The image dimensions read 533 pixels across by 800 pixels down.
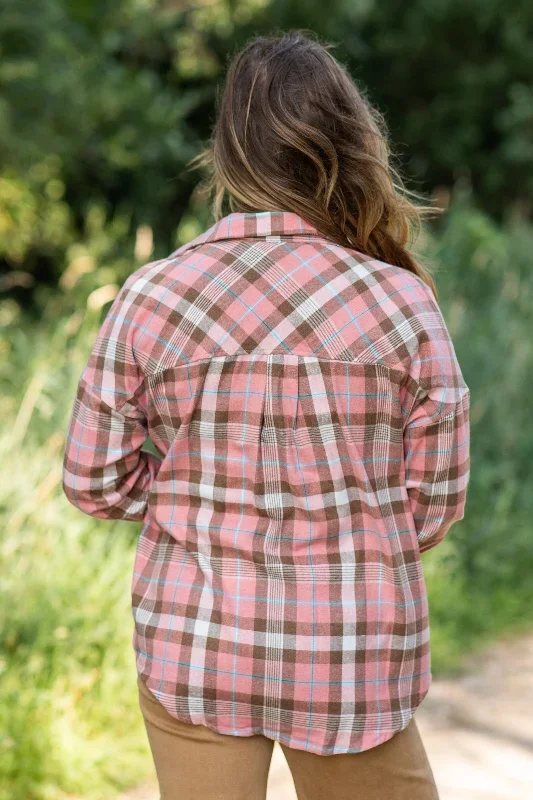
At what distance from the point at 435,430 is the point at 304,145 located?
0.59 metres

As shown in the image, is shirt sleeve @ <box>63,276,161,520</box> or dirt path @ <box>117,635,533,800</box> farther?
dirt path @ <box>117,635,533,800</box>

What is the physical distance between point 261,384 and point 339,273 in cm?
26

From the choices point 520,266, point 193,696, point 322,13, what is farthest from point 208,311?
point 322,13

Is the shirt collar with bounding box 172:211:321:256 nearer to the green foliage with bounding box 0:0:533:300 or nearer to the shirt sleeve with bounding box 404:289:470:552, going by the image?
the shirt sleeve with bounding box 404:289:470:552

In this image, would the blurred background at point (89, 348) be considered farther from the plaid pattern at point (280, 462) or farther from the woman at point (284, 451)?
the plaid pattern at point (280, 462)

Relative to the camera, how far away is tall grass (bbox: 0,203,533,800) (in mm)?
3002

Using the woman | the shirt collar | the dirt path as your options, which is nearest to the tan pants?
the woman

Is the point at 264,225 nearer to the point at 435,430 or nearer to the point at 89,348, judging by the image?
the point at 435,430

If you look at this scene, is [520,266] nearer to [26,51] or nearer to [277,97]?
[26,51]

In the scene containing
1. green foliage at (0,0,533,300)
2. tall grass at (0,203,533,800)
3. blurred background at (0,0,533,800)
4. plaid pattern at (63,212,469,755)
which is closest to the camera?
plaid pattern at (63,212,469,755)

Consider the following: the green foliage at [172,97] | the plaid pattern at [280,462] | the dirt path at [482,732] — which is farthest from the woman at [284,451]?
the dirt path at [482,732]

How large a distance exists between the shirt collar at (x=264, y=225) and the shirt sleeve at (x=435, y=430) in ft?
0.91

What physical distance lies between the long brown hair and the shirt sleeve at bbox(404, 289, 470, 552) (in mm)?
224

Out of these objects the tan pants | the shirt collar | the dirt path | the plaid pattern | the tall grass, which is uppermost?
the shirt collar
